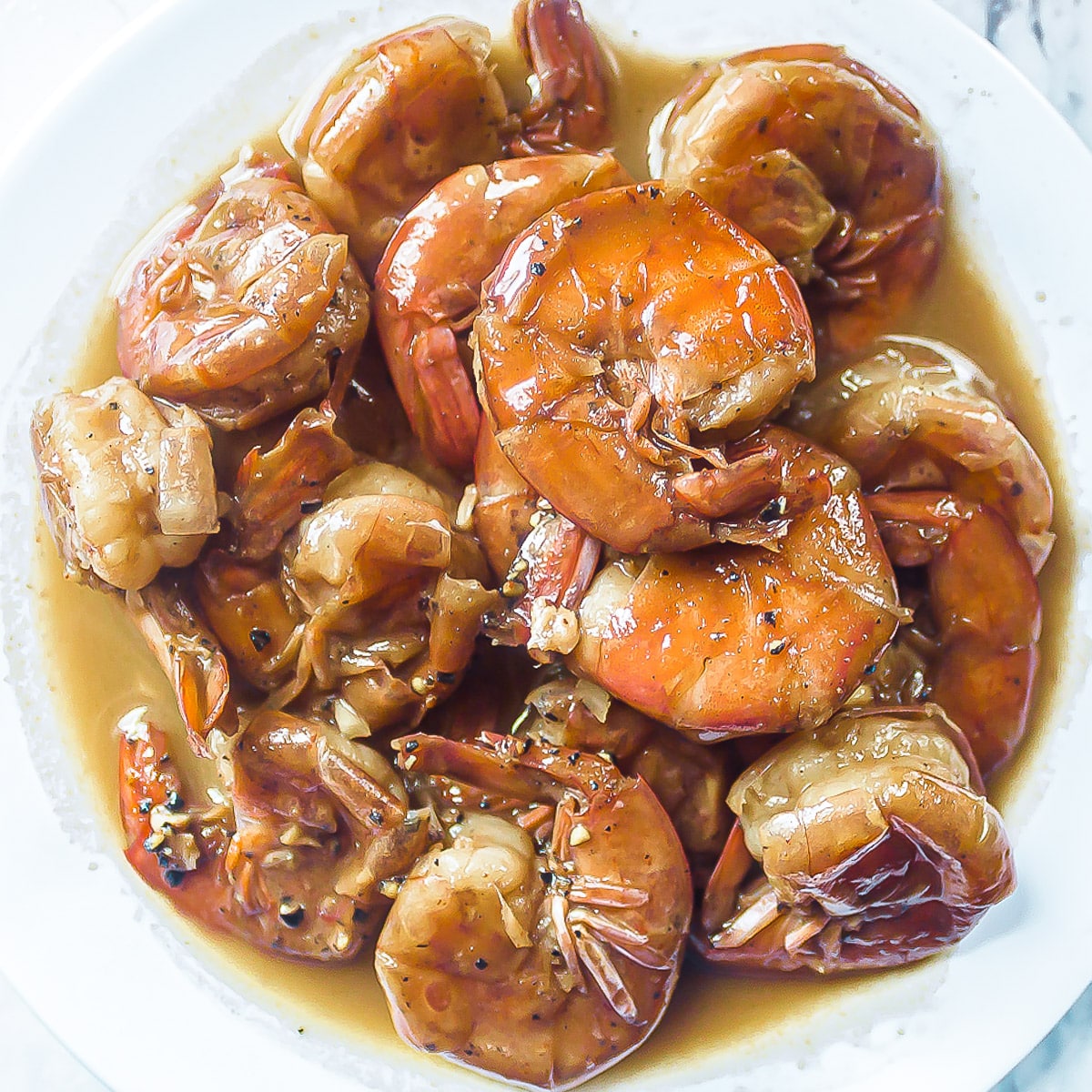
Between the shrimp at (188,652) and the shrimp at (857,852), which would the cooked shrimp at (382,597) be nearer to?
the shrimp at (188,652)

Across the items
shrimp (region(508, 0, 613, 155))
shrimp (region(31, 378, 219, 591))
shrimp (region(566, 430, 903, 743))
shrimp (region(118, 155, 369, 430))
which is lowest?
shrimp (region(566, 430, 903, 743))

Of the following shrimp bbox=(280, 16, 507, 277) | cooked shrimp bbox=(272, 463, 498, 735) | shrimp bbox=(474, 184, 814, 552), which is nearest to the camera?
shrimp bbox=(474, 184, 814, 552)

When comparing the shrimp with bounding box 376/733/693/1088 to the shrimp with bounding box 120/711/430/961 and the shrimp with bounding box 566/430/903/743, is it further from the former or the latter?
the shrimp with bounding box 566/430/903/743

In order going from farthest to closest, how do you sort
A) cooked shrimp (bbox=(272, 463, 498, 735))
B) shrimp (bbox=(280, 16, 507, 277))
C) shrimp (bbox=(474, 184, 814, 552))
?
shrimp (bbox=(280, 16, 507, 277))
cooked shrimp (bbox=(272, 463, 498, 735))
shrimp (bbox=(474, 184, 814, 552))

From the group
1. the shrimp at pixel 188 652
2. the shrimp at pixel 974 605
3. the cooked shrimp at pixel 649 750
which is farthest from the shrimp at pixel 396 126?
the shrimp at pixel 974 605

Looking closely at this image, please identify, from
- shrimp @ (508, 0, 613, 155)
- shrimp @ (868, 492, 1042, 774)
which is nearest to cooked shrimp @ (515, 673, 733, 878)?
shrimp @ (868, 492, 1042, 774)

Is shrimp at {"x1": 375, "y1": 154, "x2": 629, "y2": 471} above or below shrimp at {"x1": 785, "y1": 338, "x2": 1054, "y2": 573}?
above

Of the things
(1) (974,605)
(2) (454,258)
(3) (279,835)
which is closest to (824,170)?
(2) (454,258)
